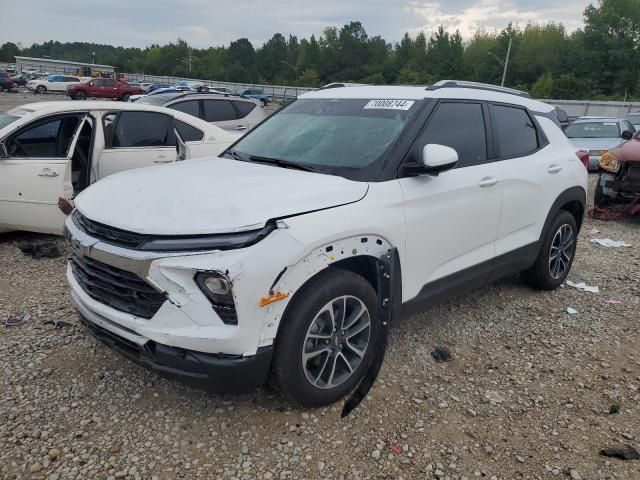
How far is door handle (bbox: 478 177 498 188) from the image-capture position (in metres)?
3.78

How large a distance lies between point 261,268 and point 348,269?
76 centimetres

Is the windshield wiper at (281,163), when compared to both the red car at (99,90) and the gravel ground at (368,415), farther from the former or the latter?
the red car at (99,90)

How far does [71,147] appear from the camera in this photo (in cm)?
571

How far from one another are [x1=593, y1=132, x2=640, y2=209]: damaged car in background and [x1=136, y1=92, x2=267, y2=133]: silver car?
6325 millimetres

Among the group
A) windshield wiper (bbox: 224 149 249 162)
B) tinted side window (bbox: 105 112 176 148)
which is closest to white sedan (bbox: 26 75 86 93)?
tinted side window (bbox: 105 112 176 148)

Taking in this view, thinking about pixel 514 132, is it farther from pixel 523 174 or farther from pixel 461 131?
pixel 461 131

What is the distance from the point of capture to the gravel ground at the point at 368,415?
2.68 meters

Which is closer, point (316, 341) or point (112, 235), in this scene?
point (112, 235)

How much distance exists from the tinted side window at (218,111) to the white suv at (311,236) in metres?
6.59

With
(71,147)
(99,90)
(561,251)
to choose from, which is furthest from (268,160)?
(99,90)

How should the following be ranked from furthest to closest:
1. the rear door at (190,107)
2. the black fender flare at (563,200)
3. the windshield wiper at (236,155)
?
the rear door at (190,107) < the black fender flare at (563,200) < the windshield wiper at (236,155)

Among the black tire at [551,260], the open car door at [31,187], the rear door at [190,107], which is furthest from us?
the rear door at [190,107]

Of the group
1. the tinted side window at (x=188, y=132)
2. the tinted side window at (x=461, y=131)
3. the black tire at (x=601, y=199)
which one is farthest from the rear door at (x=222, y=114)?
the tinted side window at (x=461, y=131)

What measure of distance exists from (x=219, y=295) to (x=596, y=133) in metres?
13.2
